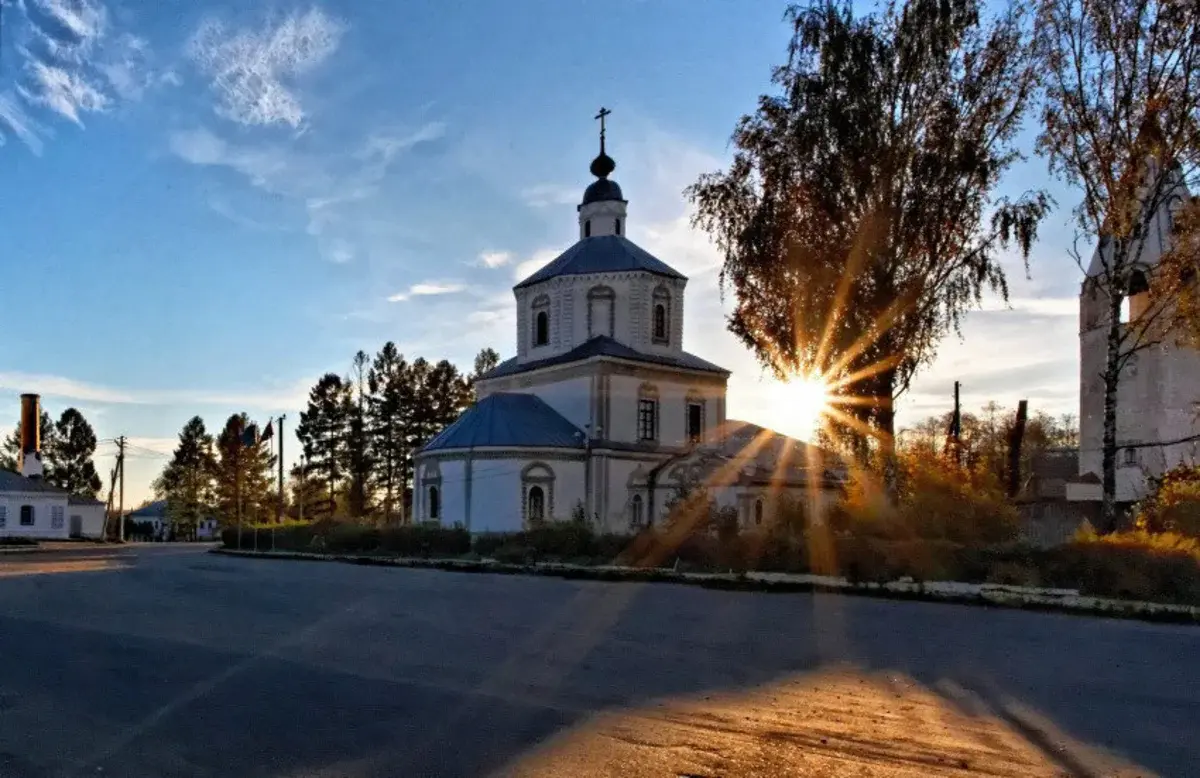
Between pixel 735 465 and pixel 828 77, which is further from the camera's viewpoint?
pixel 735 465

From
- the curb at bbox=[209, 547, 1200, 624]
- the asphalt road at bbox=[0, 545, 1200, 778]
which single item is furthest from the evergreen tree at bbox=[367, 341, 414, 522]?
the asphalt road at bbox=[0, 545, 1200, 778]

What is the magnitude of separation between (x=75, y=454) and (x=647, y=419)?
201ft

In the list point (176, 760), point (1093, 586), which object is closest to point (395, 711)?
point (176, 760)

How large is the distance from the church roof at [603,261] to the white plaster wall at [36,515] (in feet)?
119

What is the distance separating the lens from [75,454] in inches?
3177

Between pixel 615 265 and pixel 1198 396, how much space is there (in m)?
23.1

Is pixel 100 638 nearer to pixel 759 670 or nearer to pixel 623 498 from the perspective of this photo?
pixel 759 670

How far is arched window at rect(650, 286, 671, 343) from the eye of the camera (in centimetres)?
4225

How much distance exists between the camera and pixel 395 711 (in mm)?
7125

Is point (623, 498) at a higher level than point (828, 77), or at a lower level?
lower

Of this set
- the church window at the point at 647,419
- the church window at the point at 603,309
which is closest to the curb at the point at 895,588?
the church window at the point at 647,419

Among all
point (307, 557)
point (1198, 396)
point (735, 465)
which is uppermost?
point (1198, 396)

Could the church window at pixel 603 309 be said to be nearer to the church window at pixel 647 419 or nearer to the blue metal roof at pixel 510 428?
the church window at pixel 647 419

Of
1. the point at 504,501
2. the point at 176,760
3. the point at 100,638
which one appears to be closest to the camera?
the point at 176,760
